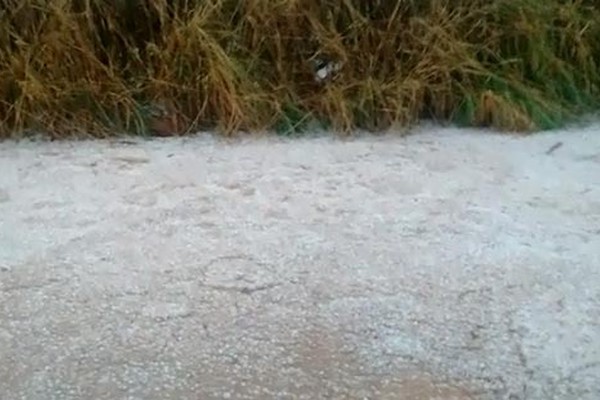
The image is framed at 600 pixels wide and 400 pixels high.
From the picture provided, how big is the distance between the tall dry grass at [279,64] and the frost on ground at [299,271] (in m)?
0.18

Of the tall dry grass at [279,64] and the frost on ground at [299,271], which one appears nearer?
the frost on ground at [299,271]

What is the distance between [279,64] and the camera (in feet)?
11.1

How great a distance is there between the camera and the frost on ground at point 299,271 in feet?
6.13

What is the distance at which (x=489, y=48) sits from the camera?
3.47m

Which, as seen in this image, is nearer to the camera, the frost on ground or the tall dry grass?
the frost on ground

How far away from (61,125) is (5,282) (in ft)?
3.73

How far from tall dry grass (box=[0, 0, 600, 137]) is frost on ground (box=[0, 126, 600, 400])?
176 millimetres

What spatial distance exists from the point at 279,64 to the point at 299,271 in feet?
4.26

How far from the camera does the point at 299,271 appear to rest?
2.25m

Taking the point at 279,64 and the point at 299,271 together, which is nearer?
the point at 299,271

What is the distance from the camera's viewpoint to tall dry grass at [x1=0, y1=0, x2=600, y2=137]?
3.27 m

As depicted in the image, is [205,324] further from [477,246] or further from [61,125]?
[61,125]

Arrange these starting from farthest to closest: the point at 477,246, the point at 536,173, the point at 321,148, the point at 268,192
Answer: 1. the point at 321,148
2. the point at 536,173
3. the point at 268,192
4. the point at 477,246

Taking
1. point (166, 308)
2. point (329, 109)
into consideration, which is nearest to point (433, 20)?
point (329, 109)
